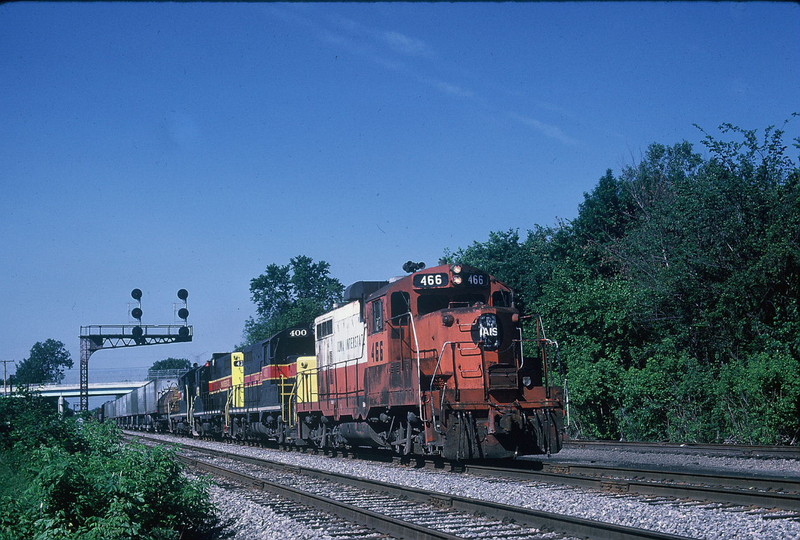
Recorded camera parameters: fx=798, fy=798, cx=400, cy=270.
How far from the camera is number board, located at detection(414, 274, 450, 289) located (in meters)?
15.5

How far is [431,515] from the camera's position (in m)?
9.55

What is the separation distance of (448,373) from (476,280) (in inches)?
77.6

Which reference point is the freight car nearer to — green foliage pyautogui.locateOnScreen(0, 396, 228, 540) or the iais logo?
the iais logo

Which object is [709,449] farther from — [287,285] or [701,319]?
[287,285]

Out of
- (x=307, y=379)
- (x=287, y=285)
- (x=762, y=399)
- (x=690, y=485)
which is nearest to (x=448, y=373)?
(x=690, y=485)

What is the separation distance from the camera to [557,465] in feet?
47.4

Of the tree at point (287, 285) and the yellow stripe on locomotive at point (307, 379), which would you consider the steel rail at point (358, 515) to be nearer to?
the yellow stripe on locomotive at point (307, 379)

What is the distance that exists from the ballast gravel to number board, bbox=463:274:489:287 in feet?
11.8

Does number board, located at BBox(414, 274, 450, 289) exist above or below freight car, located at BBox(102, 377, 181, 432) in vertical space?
above

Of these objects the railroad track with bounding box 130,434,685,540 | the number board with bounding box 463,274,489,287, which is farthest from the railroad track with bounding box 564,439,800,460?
the railroad track with bounding box 130,434,685,540

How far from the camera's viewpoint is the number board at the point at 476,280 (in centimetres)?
1541

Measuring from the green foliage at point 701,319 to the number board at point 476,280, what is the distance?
886 cm

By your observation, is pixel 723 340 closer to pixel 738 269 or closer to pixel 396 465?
pixel 738 269

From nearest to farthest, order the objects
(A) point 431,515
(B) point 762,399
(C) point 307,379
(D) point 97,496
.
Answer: (D) point 97,496 < (A) point 431,515 < (B) point 762,399 < (C) point 307,379
